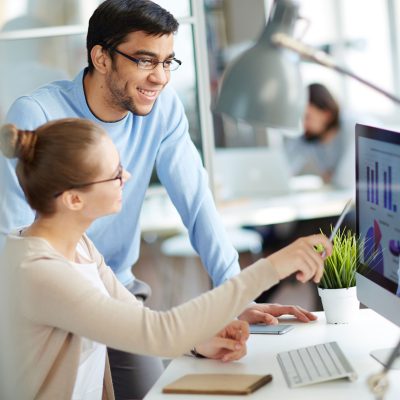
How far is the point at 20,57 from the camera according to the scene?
2846 mm

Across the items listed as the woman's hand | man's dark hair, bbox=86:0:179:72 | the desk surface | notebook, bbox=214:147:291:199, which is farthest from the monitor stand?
notebook, bbox=214:147:291:199

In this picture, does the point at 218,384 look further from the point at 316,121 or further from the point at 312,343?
the point at 316,121

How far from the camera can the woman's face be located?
1663 millimetres

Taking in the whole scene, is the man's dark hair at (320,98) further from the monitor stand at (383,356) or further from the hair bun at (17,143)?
the hair bun at (17,143)

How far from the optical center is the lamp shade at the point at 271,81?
1806 mm

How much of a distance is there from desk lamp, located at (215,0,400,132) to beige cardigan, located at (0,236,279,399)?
37cm

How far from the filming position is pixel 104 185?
66.0 inches

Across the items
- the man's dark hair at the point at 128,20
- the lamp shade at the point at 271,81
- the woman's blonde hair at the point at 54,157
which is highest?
the man's dark hair at the point at 128,20

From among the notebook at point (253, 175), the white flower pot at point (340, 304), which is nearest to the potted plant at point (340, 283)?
the white flower pot at point (340, 304)

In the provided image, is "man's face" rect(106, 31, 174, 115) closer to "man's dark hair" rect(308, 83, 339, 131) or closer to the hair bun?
the hair bun

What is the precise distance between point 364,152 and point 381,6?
7.11 meters

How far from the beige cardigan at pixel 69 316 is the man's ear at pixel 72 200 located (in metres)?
0.09

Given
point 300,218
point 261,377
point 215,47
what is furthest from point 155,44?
point 215,47

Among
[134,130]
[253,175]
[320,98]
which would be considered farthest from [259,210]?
[134,130]
